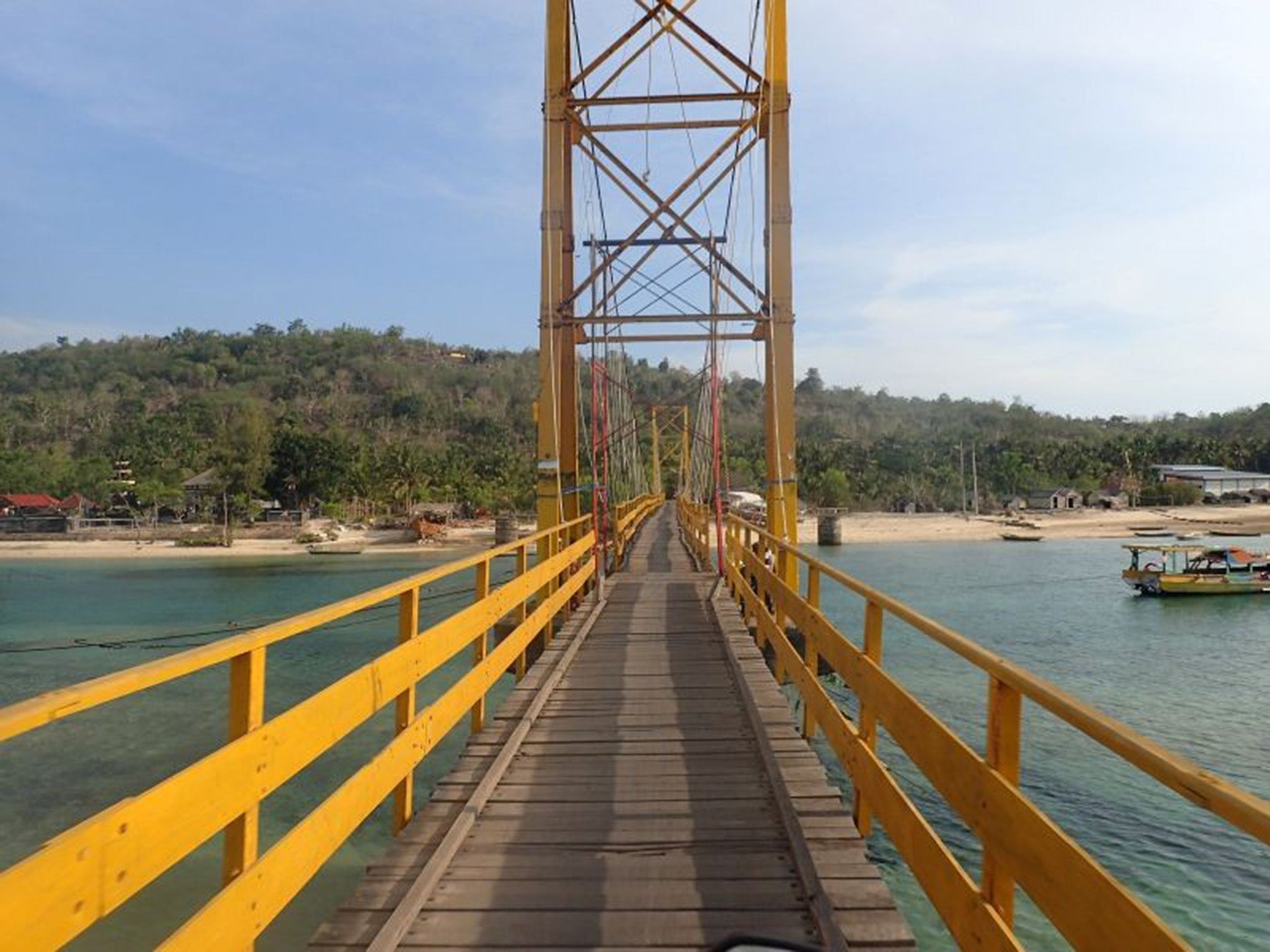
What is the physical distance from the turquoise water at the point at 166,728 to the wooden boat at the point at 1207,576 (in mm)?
25126

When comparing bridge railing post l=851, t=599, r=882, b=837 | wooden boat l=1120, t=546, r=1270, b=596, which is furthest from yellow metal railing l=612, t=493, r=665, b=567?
wooden boat l=1120, t=546, r=1270, b=596

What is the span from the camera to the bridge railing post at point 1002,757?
7.88 ft

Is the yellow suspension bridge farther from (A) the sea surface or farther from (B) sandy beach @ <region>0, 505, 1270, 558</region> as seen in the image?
(B) sandy beach @ <region>0, 505, 1270, 558</region>

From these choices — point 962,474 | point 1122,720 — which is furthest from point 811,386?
point 1122,720

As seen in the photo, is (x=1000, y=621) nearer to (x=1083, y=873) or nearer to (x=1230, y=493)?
(x=1083, y=873)

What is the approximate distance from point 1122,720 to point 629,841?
14.2 meters

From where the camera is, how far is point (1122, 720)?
15.3 m

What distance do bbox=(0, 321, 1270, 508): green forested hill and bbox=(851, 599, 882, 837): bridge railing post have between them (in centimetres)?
2906

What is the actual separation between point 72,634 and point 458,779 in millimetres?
28395

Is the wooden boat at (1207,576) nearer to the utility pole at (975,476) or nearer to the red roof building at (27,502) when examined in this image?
the utility pole at (975,476)

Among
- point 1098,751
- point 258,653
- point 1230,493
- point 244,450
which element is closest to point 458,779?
point 258,653

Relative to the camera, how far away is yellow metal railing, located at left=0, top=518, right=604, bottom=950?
1.68 m

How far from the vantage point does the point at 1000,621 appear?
91.5 ft

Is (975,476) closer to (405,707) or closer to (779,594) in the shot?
(779,594)
